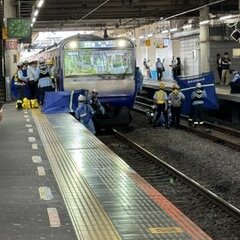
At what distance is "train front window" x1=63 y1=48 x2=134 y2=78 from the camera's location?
17891 mm

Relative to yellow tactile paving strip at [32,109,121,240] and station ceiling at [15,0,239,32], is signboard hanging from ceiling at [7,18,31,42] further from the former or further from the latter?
yellow tactile paving strip at [32,109,121,240]

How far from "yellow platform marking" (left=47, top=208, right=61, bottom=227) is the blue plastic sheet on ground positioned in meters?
14.1

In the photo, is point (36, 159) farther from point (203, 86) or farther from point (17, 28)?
point (17, 28)

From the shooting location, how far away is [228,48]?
115 feet

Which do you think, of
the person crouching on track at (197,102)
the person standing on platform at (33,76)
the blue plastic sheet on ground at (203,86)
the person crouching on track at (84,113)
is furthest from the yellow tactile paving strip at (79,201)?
the blue plastic sheet on ground at (203,86)

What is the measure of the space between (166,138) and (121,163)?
8093mm

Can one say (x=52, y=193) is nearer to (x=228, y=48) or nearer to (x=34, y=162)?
(x=34, y=162)

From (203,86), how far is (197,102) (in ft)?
5.44

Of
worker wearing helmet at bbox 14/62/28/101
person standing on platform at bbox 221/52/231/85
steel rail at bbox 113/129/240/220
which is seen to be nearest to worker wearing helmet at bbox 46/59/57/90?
worker wearing helmet at bbox 14/62/28/101

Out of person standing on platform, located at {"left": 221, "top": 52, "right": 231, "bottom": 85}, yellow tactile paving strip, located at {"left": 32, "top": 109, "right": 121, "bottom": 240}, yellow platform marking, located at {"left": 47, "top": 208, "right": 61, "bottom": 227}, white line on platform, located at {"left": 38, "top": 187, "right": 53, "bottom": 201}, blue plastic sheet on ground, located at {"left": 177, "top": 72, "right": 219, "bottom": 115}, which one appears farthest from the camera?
person standing on platform, located at {"left": 221, "top": 52, "right": 231, "bottom": 85}

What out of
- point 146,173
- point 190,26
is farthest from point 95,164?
point 190,26

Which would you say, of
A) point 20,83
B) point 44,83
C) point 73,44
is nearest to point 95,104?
point 73,44

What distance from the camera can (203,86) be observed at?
66.7 feet

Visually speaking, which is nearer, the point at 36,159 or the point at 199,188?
the point at 36,159
